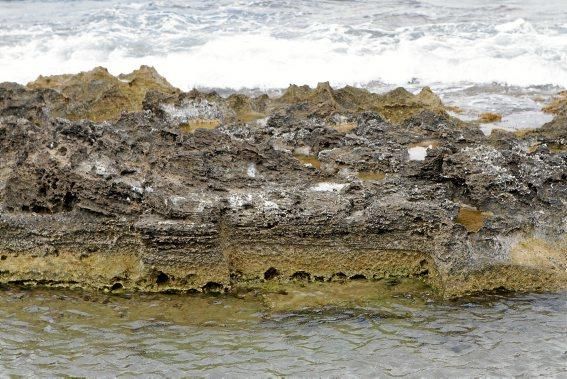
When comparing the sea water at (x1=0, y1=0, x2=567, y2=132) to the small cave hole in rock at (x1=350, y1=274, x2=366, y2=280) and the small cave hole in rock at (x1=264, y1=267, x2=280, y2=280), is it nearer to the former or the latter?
the small cave hole in rock at (x1=350, y1=274, x2=366, y2=280)

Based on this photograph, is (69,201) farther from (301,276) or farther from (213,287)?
(301,276)

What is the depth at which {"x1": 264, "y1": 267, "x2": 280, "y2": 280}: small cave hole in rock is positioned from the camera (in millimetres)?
8000

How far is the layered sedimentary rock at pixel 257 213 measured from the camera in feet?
25.3

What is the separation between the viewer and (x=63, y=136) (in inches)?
336

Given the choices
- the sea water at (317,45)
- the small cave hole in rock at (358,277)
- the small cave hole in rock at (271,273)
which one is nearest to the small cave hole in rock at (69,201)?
the small cave hole in rock at (271,273)

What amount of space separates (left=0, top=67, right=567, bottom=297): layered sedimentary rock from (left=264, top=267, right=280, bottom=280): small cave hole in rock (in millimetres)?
15

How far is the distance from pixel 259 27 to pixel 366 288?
65.2ft

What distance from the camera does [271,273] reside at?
316 inches

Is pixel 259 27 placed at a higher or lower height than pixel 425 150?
higher

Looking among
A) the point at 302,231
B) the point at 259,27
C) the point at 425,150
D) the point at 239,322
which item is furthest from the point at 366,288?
the point at 259,27

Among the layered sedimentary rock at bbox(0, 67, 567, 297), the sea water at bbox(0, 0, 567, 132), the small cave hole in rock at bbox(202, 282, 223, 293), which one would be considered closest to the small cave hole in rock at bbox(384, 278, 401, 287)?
the layered sedimentary rock at bbox(0, 67, 567, 297)

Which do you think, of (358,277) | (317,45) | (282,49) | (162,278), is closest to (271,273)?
(358,277)

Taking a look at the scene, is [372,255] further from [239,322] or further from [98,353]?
[98,353]

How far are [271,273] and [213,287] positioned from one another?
26.9 inches
